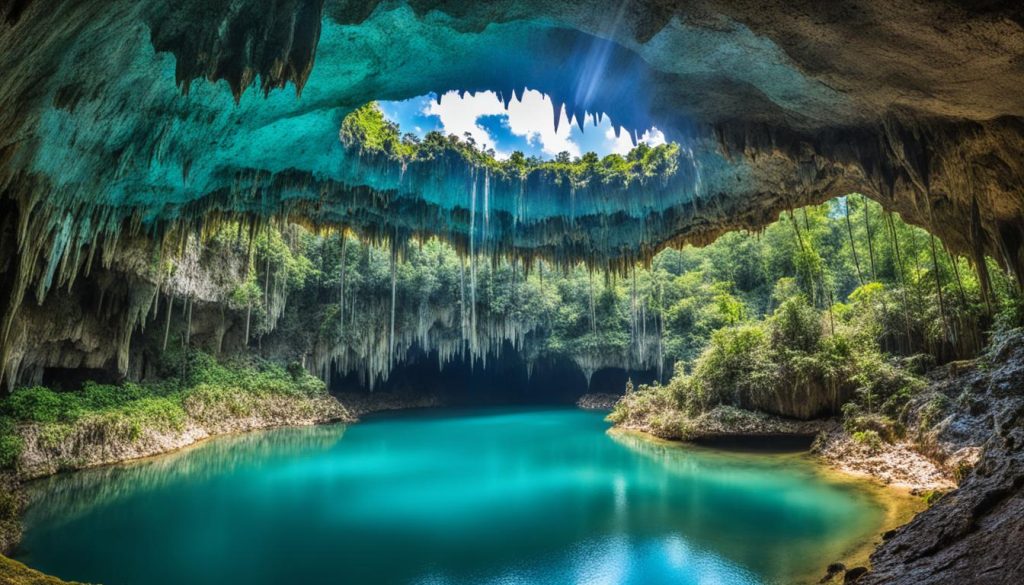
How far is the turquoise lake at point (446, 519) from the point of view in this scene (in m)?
6.85

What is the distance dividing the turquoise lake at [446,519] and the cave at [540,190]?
1.32ft

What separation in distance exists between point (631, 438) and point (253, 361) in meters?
16.1

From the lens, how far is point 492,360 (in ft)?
109

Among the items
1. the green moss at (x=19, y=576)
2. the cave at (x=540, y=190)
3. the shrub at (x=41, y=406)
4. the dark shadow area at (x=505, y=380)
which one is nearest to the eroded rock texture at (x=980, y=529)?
the cave at (x=540, y=190)

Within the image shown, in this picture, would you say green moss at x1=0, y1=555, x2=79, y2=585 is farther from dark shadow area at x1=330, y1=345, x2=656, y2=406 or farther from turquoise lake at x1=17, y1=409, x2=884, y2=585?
dark shadow area at x1=330, y1=345, x2=656, y2=406

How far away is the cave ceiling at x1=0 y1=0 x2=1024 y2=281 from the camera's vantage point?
13.3 feet

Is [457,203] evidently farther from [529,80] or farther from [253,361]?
[253,361]

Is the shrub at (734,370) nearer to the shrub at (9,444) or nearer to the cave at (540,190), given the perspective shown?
the cave at (540,190)

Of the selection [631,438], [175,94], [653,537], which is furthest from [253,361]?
[653,537]

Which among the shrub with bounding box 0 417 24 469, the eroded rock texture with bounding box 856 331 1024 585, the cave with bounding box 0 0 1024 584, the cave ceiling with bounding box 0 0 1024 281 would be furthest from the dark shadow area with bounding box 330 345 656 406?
the eroded rock texture with bounding box 856 331 1024 585

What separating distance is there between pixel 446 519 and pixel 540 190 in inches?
304

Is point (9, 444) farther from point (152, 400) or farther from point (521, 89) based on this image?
point (521, 89)

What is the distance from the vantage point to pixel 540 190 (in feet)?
41.5

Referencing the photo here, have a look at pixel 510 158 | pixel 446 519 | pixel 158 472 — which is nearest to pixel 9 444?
pixel 158 472
